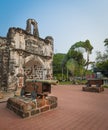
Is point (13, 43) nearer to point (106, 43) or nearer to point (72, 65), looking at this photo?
point (106, 43)

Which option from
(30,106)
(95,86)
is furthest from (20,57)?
(30,106)

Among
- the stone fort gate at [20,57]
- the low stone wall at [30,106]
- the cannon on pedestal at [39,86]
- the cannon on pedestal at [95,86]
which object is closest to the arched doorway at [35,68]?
the stone fort gate at [20,57]

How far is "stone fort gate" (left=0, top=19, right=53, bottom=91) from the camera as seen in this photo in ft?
41.9

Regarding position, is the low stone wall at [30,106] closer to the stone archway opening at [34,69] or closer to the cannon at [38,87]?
the cannon at [38,87]

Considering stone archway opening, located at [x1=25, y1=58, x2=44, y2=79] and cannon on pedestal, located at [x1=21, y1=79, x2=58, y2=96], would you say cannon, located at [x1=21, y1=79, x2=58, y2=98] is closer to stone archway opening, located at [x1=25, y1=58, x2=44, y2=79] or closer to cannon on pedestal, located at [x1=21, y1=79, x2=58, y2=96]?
cannon on pedestal, located at [x1=21, y1=79, x2=58, y2=96]

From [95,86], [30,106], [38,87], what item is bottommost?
[30,106]

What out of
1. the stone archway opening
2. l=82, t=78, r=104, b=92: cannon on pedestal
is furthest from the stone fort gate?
l=82, t=78, r=104, b=92: cannon on pedestal

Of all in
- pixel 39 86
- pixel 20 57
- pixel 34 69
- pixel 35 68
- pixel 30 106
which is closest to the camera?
pixel 30 106

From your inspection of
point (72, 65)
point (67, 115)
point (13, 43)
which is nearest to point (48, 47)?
point (13, 43)

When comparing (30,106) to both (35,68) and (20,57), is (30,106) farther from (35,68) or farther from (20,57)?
(35,68)

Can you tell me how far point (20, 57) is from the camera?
533 inches

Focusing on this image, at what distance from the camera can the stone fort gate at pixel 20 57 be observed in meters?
12.8

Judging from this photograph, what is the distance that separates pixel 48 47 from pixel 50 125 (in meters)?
14.0

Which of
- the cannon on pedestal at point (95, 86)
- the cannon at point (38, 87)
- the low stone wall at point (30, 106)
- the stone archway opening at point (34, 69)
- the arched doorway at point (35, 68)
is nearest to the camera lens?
the low stone wall at point (30, 106)
